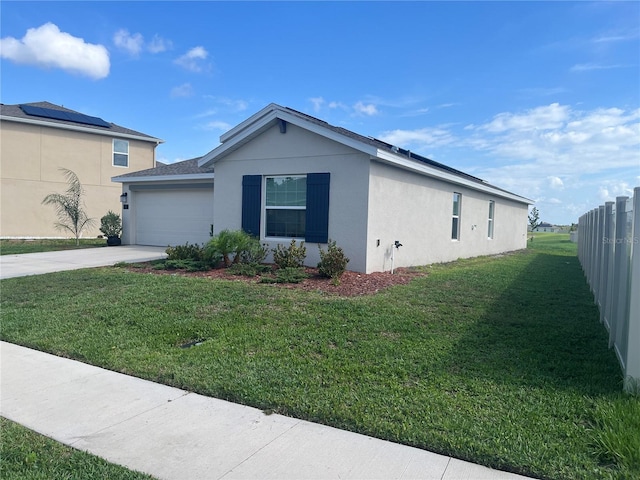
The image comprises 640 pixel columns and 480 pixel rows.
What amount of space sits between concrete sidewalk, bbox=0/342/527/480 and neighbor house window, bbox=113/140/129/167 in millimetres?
21867

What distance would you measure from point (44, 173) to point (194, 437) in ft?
75.2

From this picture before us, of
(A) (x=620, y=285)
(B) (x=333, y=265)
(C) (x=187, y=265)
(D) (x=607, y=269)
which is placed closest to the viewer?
(A) (x=620, y=285)

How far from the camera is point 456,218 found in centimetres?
1534

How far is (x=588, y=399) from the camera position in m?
3.77

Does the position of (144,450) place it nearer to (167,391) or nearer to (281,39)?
(167,391)

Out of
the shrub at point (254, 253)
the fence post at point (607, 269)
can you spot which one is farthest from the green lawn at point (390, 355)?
the shrub at point (254, 253)

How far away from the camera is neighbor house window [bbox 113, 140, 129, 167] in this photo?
23984 millimetres

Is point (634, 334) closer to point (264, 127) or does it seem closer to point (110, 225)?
point (264, 127)

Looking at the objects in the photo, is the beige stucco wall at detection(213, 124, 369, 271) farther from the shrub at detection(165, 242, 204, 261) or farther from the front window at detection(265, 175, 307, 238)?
the shrub at detection(165, 242, 204, 261)

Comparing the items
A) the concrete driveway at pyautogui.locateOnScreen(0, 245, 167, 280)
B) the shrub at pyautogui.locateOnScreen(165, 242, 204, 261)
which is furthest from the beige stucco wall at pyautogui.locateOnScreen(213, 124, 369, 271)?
the concrete driveway at pyautogui.locateOnScreen(0, 245, 167, 280)

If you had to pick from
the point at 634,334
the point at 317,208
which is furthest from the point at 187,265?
the point at 634,334

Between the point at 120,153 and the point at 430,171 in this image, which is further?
the point at 120,153

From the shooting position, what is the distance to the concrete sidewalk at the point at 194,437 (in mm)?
2902

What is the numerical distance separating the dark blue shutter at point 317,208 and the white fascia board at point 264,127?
39.6 inches
